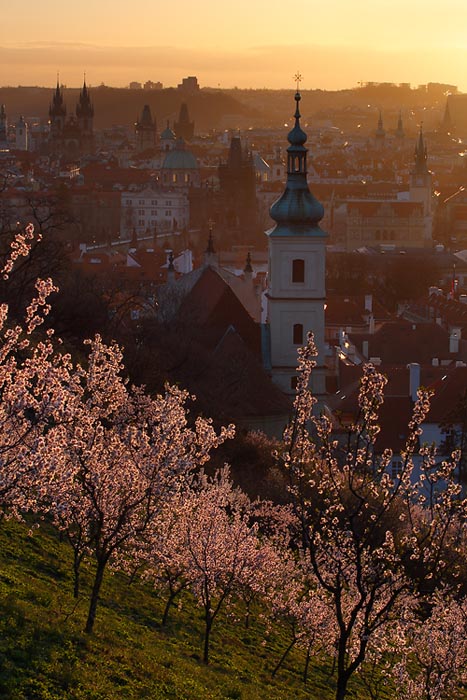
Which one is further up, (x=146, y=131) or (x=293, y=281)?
(x=146, y=131)

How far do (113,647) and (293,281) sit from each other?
21686 mm

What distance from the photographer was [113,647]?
39.3 ft

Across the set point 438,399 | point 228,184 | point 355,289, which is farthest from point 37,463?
point 228,184

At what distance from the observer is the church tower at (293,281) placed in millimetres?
33188

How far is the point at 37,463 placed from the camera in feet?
35.5

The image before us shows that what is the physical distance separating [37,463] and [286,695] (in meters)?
3.84

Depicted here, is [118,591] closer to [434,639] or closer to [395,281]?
[434,639]

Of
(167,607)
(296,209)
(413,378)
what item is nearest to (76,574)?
(167,607)

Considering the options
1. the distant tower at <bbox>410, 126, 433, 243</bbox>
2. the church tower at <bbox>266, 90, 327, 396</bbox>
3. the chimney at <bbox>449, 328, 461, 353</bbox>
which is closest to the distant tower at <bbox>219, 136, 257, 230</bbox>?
the distant tower at <bbox>410, 126, 433, 243</bbox>

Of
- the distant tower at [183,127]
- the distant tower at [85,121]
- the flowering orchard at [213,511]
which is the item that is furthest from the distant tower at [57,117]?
the flowering orchard at [213,511]

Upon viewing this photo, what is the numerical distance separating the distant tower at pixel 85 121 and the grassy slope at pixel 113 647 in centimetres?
13964

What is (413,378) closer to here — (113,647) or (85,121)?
(113,647)

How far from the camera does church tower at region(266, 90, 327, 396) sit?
33188 millimetres

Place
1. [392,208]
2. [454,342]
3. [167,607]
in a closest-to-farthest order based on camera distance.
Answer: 1. [167,607]
2. [454,342]
3. [392,208]
